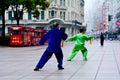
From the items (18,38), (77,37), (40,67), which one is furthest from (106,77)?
(18,38)

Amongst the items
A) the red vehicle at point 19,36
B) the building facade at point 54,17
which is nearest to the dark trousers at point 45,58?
the red vehicle at point 19,36

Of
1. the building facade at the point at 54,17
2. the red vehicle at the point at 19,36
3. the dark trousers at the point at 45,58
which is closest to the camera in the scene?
the dark trousers at the point at 45,58

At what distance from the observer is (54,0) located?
102 m

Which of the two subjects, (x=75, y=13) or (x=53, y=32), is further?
(x=75, y=13)

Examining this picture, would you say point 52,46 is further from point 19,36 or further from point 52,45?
point 19,36

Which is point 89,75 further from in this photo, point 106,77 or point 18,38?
point 18,38

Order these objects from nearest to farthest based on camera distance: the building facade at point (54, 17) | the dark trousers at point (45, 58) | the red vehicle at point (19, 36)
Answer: the dark trousers at point (45, 58) → the red vehicle at point (19, 36) → the building facade at point (54, 17)

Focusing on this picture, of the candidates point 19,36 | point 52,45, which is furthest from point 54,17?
point 52,45

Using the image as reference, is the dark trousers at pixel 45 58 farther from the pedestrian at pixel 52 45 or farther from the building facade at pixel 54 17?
the building facade at pixel 54 17

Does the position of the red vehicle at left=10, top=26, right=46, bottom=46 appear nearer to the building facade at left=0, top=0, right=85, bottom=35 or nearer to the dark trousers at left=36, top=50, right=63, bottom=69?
A: the building facade at left=0, top=0, right=85, bottom=35

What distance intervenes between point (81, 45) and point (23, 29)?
112ft

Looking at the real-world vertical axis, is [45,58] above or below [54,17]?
below

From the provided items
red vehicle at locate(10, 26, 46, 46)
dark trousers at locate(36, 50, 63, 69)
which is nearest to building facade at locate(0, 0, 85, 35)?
red vehicle at locate(10, 26, 46, 46)

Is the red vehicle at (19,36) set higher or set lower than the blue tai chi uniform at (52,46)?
lower
